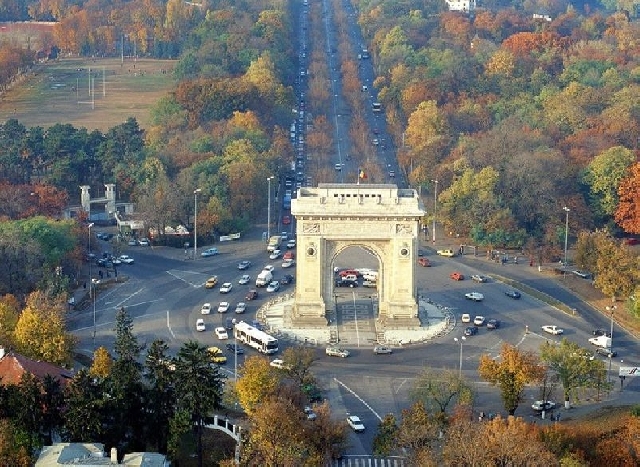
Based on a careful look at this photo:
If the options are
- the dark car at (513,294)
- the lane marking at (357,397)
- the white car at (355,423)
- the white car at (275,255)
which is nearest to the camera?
the white car at (355,423)

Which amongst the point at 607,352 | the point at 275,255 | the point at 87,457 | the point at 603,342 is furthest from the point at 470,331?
the point at 87,457

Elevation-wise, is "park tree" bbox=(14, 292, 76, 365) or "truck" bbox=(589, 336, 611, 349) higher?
"park tree" bbox=(14, 292, 76, 365)

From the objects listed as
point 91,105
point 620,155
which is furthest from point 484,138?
point 91,105

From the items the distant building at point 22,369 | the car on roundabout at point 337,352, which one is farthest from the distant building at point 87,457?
the car on roundabout at point 337,352

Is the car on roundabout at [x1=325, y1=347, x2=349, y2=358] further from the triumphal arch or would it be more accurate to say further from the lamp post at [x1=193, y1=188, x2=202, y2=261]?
the lamp post at [x1=193, y1=188, x2=202, y2=261]

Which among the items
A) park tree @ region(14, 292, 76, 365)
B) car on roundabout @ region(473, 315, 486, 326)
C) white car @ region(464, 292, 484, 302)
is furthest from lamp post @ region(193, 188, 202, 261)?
park tree @ region(14, 292, 76, 365)

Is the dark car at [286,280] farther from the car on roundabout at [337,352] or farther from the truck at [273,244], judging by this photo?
the car on roundabout at [337,352]
